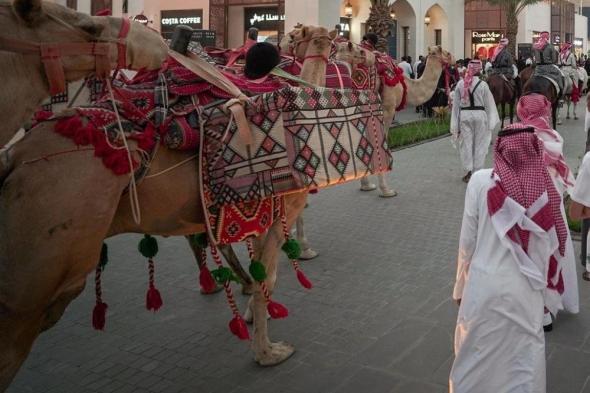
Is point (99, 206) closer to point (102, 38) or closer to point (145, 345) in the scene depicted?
point (102, 38)

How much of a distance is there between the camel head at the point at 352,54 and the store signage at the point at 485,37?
3711cm

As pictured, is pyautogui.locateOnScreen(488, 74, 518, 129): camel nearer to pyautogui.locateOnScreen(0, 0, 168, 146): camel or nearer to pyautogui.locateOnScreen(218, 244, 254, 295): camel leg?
pyautogui.locateOnScreen(218, 244, 254, 295): camel leg

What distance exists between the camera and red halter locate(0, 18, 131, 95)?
2773 mm

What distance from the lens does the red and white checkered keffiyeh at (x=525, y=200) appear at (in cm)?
372

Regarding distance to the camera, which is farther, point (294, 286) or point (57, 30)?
point (294, 286)

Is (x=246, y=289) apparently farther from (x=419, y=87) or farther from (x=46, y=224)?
(x=419, y=87)

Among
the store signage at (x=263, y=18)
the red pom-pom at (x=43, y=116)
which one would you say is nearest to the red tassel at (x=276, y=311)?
the red pom-pom at (x=43, y=116)

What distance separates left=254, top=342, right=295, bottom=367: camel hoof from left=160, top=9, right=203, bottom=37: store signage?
24.2 m

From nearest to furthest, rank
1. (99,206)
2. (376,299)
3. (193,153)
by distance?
1. (99,206)
2. (193,153)
3. (376,299)

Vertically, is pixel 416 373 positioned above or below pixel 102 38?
below

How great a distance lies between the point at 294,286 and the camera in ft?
21.6

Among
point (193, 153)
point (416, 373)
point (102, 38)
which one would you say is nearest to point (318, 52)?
point (193, 153)

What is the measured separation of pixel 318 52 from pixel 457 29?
117ft

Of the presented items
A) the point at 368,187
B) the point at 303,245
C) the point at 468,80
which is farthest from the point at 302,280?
the point at 468,80
